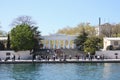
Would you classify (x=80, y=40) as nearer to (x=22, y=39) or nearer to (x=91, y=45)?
(x=91, y=45)

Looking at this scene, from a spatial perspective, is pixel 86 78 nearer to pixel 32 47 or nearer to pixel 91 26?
pixel 32 47

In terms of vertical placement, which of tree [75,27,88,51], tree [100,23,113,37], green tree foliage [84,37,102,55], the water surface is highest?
tree [100,23,113,37]

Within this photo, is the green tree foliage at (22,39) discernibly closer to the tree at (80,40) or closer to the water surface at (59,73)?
the tree at (80,40)

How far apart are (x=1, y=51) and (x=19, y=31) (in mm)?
4722

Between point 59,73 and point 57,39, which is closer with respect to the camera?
point 59,73

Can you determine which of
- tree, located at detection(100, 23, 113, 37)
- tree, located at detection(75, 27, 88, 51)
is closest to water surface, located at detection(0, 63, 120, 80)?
tree, located at detection(75, 27, 88, 51)

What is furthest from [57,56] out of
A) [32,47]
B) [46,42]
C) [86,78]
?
[86,78]

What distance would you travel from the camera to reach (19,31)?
75312mm

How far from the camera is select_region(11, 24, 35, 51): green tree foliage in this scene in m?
74.1

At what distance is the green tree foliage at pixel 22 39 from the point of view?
74125 millimetres

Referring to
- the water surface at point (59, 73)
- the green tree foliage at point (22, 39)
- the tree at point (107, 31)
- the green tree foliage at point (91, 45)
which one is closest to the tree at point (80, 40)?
the green tree foliage at point (91, 45)

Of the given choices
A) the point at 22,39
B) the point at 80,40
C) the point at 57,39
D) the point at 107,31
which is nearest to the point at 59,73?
the point at 22,39

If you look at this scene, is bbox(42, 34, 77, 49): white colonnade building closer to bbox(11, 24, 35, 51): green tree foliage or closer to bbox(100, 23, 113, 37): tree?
bbox(100, 23, 113, 37): tree

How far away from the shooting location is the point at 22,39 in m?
74.1
